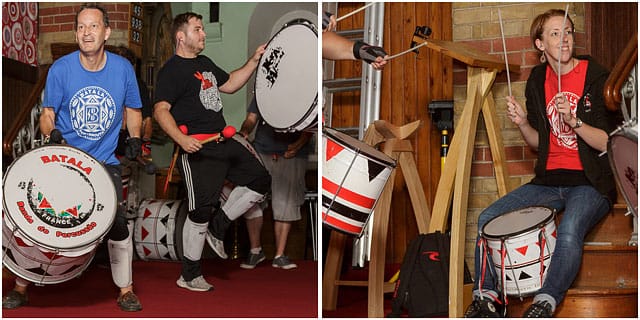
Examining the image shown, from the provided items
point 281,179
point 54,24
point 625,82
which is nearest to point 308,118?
point 625,82

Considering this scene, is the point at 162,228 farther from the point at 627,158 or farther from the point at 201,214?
the point at 627,158

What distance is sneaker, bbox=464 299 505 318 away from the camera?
11.6 feet

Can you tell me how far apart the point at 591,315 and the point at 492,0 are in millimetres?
1582

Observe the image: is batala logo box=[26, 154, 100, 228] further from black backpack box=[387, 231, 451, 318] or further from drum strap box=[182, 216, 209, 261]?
black backpack box=[387, 231, 451, 318]

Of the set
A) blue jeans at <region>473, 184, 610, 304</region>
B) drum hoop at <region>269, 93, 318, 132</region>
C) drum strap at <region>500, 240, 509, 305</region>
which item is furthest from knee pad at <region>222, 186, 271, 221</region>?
drum strap at <region>500, 240, 509, 305</region>

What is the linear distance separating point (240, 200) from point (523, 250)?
5.29 ft

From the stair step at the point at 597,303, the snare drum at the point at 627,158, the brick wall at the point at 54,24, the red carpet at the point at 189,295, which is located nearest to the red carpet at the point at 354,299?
the red carpet at the point at 189,295

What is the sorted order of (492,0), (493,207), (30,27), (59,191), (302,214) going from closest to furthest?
1. (59,191)
2. (493,207)
3. (492,0)
4. (30,27)
5. (302,214)

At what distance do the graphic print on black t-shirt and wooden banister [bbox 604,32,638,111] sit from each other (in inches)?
74.6

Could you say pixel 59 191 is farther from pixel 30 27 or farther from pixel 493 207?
pixel 30 27

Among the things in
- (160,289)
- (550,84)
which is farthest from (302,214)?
(550,84)

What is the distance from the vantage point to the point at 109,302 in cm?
402

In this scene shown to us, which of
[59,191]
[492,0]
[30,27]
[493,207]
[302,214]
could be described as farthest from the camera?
[302,214]

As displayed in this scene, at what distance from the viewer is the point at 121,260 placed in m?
3.77
